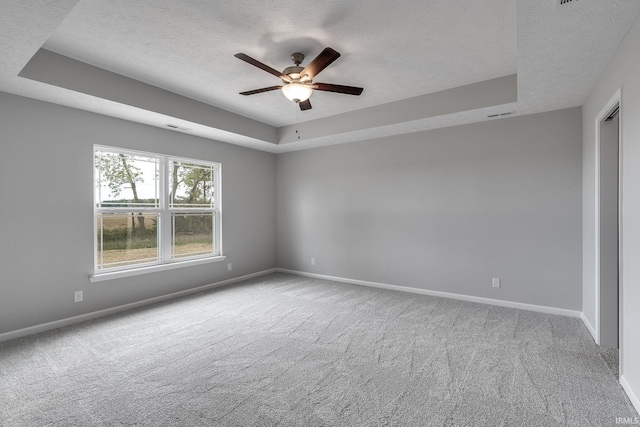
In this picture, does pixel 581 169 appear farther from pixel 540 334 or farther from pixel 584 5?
pixel 584 5

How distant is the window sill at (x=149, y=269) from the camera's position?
12.0ft

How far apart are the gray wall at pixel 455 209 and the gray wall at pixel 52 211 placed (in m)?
2.59

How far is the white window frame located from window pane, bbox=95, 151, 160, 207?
5 centimetres

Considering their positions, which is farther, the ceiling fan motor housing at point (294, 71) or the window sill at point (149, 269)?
the window sill at point (149, 269)

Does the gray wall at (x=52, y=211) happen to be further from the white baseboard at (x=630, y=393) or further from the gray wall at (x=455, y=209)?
the white baseboard at (x=630, y=393)

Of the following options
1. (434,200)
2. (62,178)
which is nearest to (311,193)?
(434,200)

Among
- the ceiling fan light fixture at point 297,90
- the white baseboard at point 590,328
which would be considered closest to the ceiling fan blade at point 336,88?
the ceiling fan light fixture at point 297,90

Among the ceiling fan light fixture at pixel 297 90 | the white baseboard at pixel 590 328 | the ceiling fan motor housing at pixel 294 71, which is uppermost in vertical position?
the ceiling fan motor housing at pixel 294 71

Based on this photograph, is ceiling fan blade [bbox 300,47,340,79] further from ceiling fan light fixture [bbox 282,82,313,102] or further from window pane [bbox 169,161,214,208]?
window pane [bbox 169,161,214,208]

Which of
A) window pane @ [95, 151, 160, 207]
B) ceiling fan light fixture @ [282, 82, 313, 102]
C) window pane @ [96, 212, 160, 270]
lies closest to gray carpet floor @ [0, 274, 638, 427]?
window pane @ [96, 212, 160, 270]

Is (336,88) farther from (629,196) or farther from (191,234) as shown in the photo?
(191,234)

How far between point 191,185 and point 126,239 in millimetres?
1224

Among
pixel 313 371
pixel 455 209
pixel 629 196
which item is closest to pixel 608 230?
pixel 629 196

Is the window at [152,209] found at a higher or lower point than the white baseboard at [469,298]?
higher
